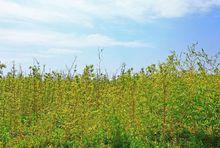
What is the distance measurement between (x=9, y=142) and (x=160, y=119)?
11.8 ft

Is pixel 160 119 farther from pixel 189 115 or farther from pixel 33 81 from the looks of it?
pixel 33 81

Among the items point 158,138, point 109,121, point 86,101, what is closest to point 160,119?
point 158,138

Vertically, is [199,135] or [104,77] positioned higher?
[104,77]

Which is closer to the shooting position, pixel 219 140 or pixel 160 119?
pixel 219 140

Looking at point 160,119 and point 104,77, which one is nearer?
point 160,119

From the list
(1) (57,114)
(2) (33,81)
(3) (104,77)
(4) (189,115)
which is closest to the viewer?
(4) (189,115)

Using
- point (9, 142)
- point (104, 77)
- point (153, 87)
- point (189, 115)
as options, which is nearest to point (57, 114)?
point (9, 142)

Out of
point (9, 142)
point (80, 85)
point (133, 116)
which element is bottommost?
point (9, 142)

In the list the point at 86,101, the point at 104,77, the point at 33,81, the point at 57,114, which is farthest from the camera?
the point at 104,77

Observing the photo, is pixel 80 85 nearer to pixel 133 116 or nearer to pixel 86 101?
pixel 86 101

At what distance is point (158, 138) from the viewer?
9414 mm

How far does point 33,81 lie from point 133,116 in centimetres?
489

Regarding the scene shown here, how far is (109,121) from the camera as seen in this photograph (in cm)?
948

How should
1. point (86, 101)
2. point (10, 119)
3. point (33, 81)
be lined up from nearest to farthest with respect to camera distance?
point (86, 101) → point (10, 119) → point (33, 81)
